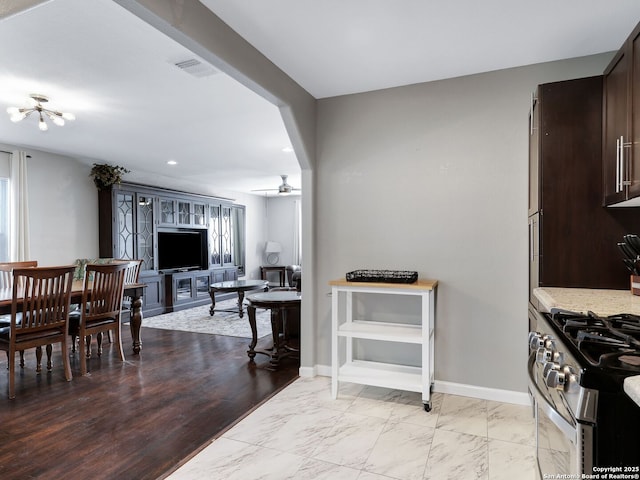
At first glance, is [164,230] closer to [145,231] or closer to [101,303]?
[145,231]

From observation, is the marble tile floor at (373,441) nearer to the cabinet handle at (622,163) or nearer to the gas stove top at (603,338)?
the gas stove top at (603,338)

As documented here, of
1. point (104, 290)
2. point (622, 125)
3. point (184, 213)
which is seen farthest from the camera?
point (184, 213)

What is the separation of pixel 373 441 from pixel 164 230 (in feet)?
17.9

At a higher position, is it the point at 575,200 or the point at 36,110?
the point at 36,110

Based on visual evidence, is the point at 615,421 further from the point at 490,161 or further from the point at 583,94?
the point at 490,161

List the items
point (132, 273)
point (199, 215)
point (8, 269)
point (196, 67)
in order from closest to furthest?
point (196, 67) < point (8, 269) < point (132, 273) < point (199, 215)

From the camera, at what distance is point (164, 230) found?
6.62 m

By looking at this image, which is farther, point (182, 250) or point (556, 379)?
point (182, 250)

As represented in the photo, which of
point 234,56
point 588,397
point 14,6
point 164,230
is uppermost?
point 234,56

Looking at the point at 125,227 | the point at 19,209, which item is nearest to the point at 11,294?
the point at 19,209

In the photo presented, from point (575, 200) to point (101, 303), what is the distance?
3.90m

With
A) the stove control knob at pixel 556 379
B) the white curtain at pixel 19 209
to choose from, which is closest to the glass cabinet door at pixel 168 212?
the white curtain at pixel 19 209

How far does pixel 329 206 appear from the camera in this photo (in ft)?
10.9

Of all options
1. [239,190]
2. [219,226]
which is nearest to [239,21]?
[219,226]
